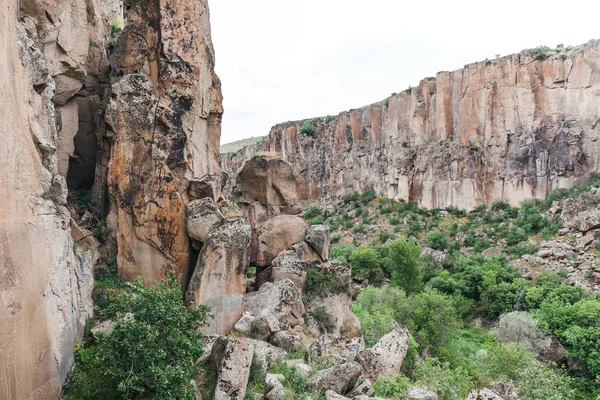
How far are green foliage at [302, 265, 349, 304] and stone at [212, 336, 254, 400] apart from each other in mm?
6518

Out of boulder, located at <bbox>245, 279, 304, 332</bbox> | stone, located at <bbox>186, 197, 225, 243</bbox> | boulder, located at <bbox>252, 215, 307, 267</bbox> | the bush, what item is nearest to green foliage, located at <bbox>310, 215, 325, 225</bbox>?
the bush

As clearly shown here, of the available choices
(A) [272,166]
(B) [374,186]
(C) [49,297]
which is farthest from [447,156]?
(C) [49,297]

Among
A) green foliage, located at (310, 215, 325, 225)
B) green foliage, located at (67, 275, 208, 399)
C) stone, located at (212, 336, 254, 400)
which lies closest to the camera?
green foliage, located at (67, 275, 208, 399)

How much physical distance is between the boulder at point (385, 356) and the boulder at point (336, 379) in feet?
7.70

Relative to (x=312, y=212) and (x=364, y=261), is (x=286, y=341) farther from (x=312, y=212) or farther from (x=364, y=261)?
(x=312, y=212)

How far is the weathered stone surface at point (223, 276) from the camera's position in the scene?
560 inches

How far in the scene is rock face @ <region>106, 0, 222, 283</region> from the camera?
46.0 ft

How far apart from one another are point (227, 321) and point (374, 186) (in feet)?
158

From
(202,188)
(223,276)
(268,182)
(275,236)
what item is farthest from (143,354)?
(268,182)

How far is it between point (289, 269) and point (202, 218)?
Answer: 429 cm

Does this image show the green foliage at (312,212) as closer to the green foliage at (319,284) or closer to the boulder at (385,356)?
the green foliage at (319,284)

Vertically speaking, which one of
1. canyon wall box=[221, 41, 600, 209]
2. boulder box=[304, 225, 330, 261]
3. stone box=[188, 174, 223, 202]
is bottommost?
boulder box=[304, 225, 330, 261]

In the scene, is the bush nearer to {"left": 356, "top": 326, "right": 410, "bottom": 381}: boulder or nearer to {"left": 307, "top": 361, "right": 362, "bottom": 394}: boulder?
{"left": 356, "top": 326, "right": 410, "bottom": 381}: boulder

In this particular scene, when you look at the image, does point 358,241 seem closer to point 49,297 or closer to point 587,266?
point 587,266
